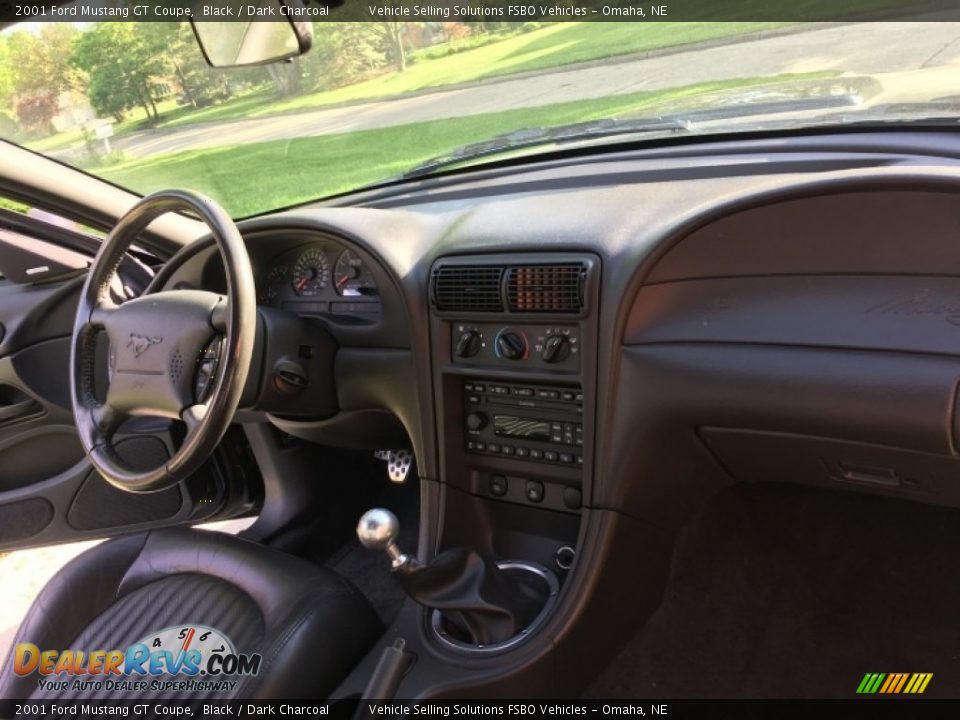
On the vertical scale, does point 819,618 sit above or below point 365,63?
below

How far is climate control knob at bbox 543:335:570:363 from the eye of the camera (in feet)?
5.89

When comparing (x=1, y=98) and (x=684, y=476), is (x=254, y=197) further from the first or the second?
(x=684, y=476)

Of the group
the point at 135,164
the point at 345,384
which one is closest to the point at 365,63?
the point at 135,164

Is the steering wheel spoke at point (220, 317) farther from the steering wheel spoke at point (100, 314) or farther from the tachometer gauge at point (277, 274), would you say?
the tachometer gauge at point (277, 274)

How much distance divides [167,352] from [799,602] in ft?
5.89

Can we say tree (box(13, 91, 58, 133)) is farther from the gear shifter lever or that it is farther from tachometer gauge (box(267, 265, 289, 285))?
the gear shifter lever

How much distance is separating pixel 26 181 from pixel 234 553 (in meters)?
1.40

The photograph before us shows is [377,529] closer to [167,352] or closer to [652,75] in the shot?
[167,352]

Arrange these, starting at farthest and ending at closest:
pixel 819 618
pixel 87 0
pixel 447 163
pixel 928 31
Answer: pixel 447 163 → pixel 819 618 → pixel 87 0 → pixel 928 31

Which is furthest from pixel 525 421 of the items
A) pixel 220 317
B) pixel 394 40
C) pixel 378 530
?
pixel 394 40

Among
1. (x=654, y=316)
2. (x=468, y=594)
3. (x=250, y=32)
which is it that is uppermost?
(x=250, y=32)

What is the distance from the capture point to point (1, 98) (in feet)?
9.29

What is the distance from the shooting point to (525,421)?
1986 millimetres

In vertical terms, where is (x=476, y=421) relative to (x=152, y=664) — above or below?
above
